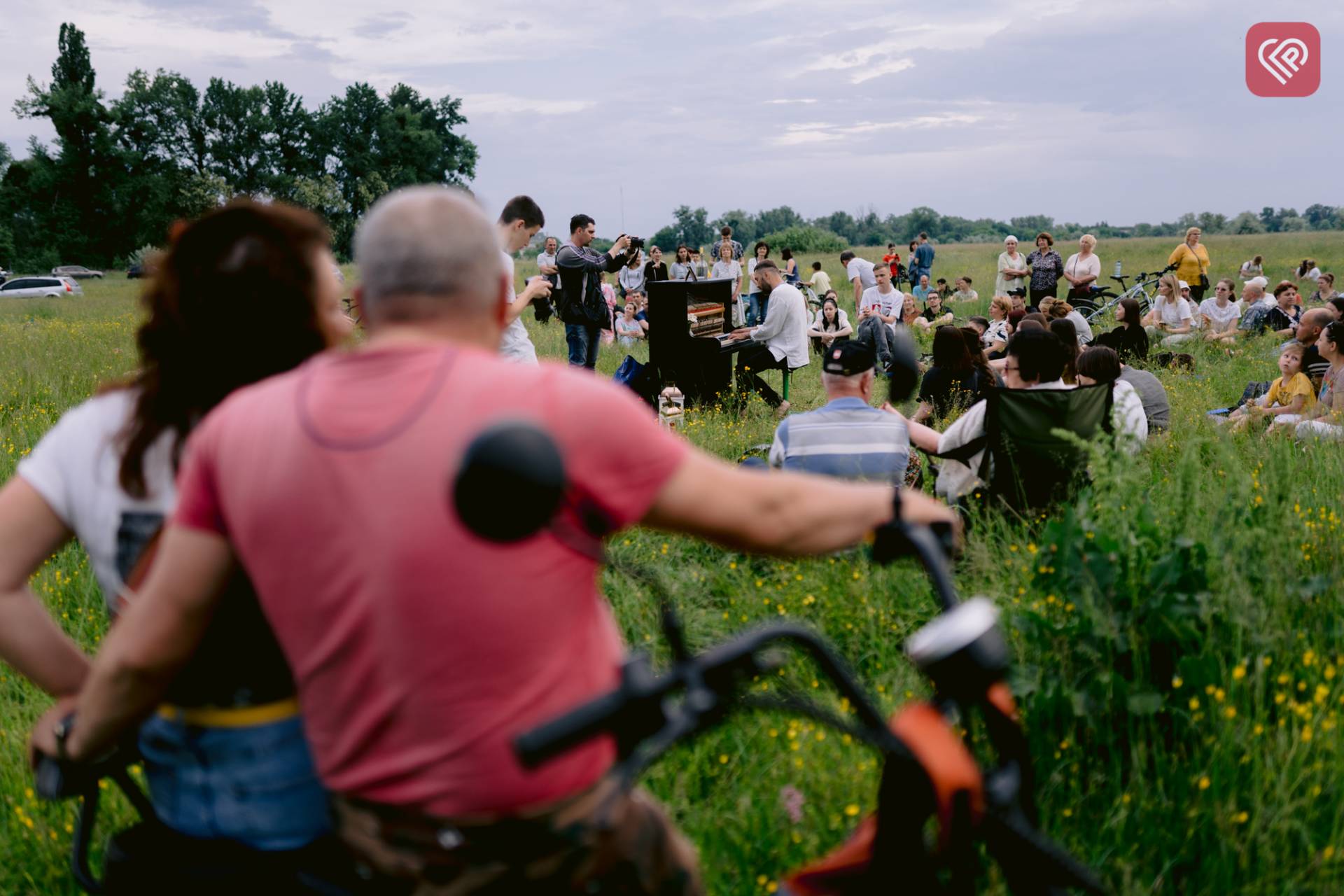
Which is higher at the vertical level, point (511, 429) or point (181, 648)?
point (511, 429)

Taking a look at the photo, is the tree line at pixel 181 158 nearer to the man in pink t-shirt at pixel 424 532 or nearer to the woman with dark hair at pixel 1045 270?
the woman with dark hair at pixel 1045 270

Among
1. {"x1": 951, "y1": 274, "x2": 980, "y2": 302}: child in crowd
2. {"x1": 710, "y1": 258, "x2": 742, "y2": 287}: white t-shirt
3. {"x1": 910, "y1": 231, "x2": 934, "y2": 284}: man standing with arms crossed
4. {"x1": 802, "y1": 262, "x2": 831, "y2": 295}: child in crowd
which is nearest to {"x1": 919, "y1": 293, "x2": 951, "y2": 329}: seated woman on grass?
{"x1": 802, "y1": 262, "x2": 831, "y2": 295}: child in crowd

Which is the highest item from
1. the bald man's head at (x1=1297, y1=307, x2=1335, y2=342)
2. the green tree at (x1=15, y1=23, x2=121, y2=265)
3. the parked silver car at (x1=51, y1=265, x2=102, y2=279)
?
the green tree at (x1=15, y1=23, x2=121, y2=265)

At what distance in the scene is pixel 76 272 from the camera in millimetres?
57125

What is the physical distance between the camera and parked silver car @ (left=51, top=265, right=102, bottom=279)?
54.8 m

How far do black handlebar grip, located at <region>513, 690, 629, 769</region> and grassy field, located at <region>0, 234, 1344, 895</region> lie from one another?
1633mm

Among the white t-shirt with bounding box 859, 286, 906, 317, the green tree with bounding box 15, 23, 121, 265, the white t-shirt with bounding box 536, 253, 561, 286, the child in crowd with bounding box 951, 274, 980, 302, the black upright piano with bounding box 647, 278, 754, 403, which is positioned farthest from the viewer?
the green tree with bounding box 15, 23, 121, 265

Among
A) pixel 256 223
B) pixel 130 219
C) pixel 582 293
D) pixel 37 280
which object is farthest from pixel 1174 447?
pixel 130 219

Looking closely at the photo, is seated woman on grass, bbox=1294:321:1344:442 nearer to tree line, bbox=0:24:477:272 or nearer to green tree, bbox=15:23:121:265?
tree line, bbox=0:24:477:272

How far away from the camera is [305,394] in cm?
124

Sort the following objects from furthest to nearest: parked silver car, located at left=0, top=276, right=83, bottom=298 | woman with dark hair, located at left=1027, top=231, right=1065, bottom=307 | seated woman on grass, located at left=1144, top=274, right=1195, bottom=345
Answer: parked silver car, located at left=0, top=276, right=83, bottom=298
woman with dark hair, located at left=1027, top=231, right=1065, bottom=307
seated woman on grass, located at left=1144, top=274, right=1195, bottom=345

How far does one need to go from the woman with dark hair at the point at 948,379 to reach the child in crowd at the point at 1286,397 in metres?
1.84

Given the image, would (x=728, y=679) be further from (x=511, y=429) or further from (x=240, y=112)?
(x=240, y=112)

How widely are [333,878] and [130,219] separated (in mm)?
73731
